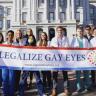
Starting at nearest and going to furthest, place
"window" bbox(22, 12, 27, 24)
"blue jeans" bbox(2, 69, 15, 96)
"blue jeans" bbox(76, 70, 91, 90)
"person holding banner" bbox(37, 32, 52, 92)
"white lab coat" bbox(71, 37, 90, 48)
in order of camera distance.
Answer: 1. "blue jeans" bbox(2, 69, 15, 96)
2. "person holding banner" bbox(37, 32, 52, 92)
3. "white lab coat" bbox(71, 37, 90, 48)
4. "blue jeans" bbox(76, 70, 91, 90)
5. "window" bbox(22, 12, 27, 24)

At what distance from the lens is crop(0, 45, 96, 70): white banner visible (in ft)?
32.4

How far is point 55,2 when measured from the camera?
2766 inches

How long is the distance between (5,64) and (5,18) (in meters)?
69.6

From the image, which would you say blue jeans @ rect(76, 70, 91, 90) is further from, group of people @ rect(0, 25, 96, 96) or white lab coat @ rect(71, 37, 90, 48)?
white lab coat @ rect(71, 37, 90, 48)

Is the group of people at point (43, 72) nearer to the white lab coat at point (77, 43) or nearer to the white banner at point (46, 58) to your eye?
the white lab coat at point (77, 43)

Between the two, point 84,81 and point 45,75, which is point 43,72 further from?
point 84,81

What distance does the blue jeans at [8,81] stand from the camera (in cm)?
984

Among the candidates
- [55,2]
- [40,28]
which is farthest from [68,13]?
[40,28]

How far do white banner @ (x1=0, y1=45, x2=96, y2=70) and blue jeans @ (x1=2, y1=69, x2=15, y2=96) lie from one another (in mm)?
159

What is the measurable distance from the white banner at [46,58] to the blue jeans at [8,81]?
159 millimetres

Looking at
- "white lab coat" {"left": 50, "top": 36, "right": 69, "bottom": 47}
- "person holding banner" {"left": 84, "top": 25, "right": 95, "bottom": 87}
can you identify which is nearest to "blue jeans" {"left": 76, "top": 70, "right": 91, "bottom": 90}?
"person holding banner" {"left": 84, "top": 25, "right": 95, "bottom": 87}

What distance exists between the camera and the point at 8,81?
32.4ft

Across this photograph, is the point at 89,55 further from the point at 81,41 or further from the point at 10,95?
the point at 10,95

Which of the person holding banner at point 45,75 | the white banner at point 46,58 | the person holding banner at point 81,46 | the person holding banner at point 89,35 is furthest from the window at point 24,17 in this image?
the white banner at point 46,58
